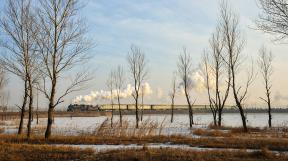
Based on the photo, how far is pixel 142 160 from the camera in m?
11.4

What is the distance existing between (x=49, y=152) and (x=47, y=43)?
28.5 ft

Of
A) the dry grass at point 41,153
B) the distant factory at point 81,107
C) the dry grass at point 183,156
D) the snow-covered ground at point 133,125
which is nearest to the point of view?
the dry grass at point 183,156

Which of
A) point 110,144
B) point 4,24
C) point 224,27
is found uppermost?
point 224,27

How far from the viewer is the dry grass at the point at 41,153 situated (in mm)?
12427

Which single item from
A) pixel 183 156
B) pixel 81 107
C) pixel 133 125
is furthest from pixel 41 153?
pixel 81 107

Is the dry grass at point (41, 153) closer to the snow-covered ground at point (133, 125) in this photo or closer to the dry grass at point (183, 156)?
the dry grass at point (183, 156)

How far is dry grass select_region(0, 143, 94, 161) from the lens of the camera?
40.8 feet

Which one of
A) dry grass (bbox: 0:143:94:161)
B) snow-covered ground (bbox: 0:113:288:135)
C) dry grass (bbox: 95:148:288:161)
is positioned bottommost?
snow-covered ground (bbox: 0:113:288:135)

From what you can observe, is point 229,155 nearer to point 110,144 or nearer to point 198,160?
point 198,160

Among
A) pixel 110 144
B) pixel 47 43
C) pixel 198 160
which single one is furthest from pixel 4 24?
pixel 198 160

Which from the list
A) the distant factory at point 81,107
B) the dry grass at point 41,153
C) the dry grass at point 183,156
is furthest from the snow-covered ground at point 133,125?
the distant factory at point 81,107

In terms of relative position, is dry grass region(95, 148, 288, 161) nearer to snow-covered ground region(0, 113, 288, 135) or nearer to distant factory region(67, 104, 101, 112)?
snow-covered ground region(0, 113, 288, 135)

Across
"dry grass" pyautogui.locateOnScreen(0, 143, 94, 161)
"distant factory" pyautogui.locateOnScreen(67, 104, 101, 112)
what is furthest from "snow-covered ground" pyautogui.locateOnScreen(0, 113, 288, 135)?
"distant factory" pyautogui.locateOnScreen(67, 104, 101, 112)

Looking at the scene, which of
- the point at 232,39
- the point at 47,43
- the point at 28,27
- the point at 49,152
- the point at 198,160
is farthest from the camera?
the point at 232,39
